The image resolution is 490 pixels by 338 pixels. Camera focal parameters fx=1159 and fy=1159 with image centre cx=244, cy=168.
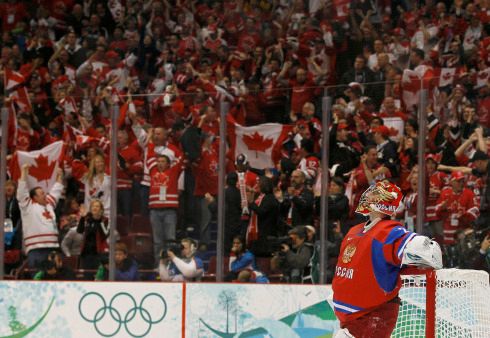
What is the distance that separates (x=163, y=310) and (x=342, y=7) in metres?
6.29

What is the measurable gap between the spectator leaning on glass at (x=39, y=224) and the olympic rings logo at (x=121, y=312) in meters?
1.92

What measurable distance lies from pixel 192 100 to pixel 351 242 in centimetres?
445

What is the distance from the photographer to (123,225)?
441 inches

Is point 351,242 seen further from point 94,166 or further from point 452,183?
point 94,166

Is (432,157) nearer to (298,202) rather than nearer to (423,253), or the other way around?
(298,202)

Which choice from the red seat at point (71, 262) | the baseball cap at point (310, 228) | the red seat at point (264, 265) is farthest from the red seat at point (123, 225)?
the baseball cap at point (310, 228)

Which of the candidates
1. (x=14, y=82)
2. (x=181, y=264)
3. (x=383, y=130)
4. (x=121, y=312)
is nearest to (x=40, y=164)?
(x=181, y=264)

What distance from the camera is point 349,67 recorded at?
13.4 meters

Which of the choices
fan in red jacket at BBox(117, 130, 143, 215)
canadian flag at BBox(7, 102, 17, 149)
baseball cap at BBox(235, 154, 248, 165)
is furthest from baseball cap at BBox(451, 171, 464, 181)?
canadian flag at BBox(7, 102, 17, 149)

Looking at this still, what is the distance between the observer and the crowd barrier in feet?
30.7

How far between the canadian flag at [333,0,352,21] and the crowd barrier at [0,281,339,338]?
19.4 feet

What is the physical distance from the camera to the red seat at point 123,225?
441 inches

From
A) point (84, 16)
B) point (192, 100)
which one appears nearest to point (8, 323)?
point (192, 100)

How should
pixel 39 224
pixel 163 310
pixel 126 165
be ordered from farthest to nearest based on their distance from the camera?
pixel 39 224, pixel 126 165, pixel 163 310
